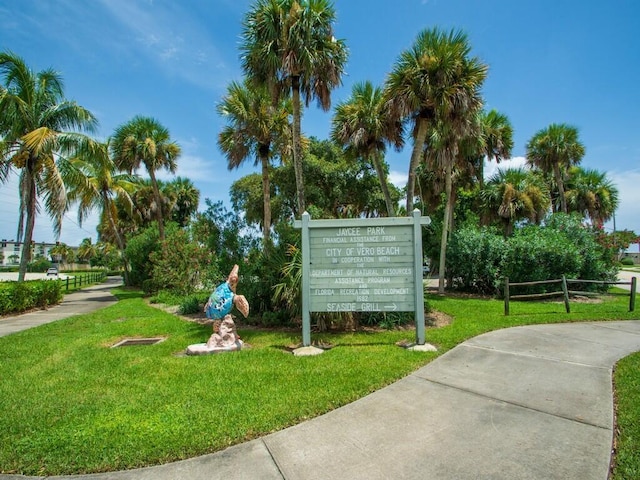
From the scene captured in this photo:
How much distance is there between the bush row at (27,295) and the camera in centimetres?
1267

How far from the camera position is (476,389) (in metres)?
4.43

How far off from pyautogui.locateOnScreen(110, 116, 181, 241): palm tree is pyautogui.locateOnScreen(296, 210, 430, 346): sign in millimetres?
16928

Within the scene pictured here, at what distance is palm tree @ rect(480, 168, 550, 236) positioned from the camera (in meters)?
21.6

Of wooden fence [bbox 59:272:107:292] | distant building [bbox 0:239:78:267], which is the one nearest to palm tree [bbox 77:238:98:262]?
distant building [bbox 0:239:78:267]

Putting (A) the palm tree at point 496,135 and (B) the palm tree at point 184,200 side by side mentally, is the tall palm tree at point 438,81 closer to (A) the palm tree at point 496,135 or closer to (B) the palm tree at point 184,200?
(A) the palm tree at point 496,135

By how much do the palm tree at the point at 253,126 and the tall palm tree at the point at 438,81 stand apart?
432cm

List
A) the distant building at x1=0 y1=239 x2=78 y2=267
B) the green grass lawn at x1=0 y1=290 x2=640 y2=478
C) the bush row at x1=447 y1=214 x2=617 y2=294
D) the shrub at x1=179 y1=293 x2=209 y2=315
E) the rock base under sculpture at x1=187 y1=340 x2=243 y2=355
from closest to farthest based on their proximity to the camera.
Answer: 1. the green grass lawn at x1=0 y1=290 x2=640 y2=478
2. the rock base under sculpture at x1=187 y1=340 x2=243 y2=355
3. the shrub at x1=179 y1=293 x2=209 y2=315
4. the bush row at x1=447 y1=214 x2=617 y2=294
5. the distant building at x1=0 y1=239 x2=78 y2=267

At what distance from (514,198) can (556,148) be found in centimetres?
462

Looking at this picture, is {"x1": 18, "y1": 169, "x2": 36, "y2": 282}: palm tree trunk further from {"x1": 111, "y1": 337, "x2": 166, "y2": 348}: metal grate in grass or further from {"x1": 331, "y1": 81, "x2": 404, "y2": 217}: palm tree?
{"x1": 331, "y1": 81, "x2": 404, "y2": 217}: palm tree

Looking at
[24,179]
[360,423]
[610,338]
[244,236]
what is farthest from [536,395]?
[24,179]

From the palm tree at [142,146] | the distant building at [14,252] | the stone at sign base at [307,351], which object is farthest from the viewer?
the distant building at [14,252]

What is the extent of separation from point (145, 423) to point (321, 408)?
69.9 inches

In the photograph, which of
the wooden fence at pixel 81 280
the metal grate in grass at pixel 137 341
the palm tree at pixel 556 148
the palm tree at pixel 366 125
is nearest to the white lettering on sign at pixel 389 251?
the metal grate in grass at pixel 137 341

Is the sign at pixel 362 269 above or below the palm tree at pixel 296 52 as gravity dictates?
below
